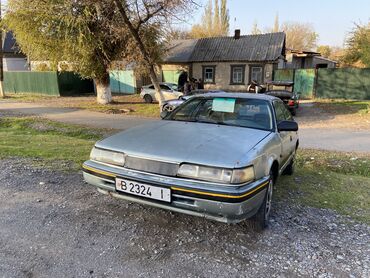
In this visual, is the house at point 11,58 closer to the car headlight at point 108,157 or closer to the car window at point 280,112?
the car window at point 280,112

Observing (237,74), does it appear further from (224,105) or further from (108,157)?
(108,157)

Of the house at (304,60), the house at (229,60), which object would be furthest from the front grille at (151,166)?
the house at (304,60)

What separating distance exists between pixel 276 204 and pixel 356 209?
3.46ft

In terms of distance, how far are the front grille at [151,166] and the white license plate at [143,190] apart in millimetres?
152

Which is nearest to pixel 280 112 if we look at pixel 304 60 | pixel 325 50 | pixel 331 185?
pixel 331 185

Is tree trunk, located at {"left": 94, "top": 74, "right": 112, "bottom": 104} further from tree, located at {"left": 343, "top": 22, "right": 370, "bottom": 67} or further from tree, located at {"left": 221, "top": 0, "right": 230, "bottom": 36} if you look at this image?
tree, located at {"left": 221, "top": 0, "right": 230, "bottom": 36}

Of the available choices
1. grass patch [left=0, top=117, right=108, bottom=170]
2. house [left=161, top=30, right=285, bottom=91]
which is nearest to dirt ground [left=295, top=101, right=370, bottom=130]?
house [left=161, top=30, right=285, bottom=91]

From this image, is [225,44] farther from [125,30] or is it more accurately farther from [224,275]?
[224,275]

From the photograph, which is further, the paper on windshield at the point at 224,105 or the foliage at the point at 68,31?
the foliage at the point at 68,31

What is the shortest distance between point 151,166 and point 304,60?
33716 mm

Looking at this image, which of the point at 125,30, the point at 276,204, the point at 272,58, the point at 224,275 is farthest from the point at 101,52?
the point at 224,275

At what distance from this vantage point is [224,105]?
4305mm

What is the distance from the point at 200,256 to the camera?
112 inches

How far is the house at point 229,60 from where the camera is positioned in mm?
24016
